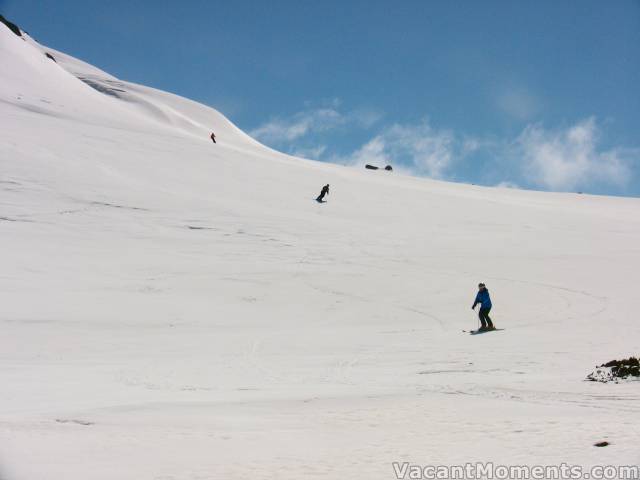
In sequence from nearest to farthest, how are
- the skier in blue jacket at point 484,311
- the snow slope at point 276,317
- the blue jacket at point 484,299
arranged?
the snow slope at point 276,317, the skier in blue jacket at point 484,311, the blue jacket at point 484,299

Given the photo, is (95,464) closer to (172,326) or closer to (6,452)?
(6,452)

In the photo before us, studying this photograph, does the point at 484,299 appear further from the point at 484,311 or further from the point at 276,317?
the point at 276,317

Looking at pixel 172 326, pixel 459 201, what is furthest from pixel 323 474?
pixel 459 201

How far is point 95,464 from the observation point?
5340 mm

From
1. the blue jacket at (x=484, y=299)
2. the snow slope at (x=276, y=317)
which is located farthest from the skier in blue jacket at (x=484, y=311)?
the snow slope at (x=276, y=317)

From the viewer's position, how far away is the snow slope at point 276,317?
236 inches

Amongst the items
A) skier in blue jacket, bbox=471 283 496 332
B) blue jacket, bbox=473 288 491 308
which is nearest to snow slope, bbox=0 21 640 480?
skier in blue jacket, bbox=471 283 496 332

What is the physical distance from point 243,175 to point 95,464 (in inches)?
1068

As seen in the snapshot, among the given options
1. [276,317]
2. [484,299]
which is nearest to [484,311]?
[484,299]

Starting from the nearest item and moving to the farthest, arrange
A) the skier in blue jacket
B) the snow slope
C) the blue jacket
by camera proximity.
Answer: the snow slope
the skier in blue jacket
the blue jacket

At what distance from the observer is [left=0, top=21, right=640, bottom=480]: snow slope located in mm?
5984

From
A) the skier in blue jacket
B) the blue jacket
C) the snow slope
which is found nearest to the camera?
the snow slope

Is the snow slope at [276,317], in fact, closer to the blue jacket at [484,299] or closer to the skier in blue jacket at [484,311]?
the skier in blue jacket at [484,311]

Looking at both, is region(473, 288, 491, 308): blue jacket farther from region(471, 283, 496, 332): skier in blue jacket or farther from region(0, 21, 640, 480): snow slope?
region(0, 21, 640, 480): snow slope
